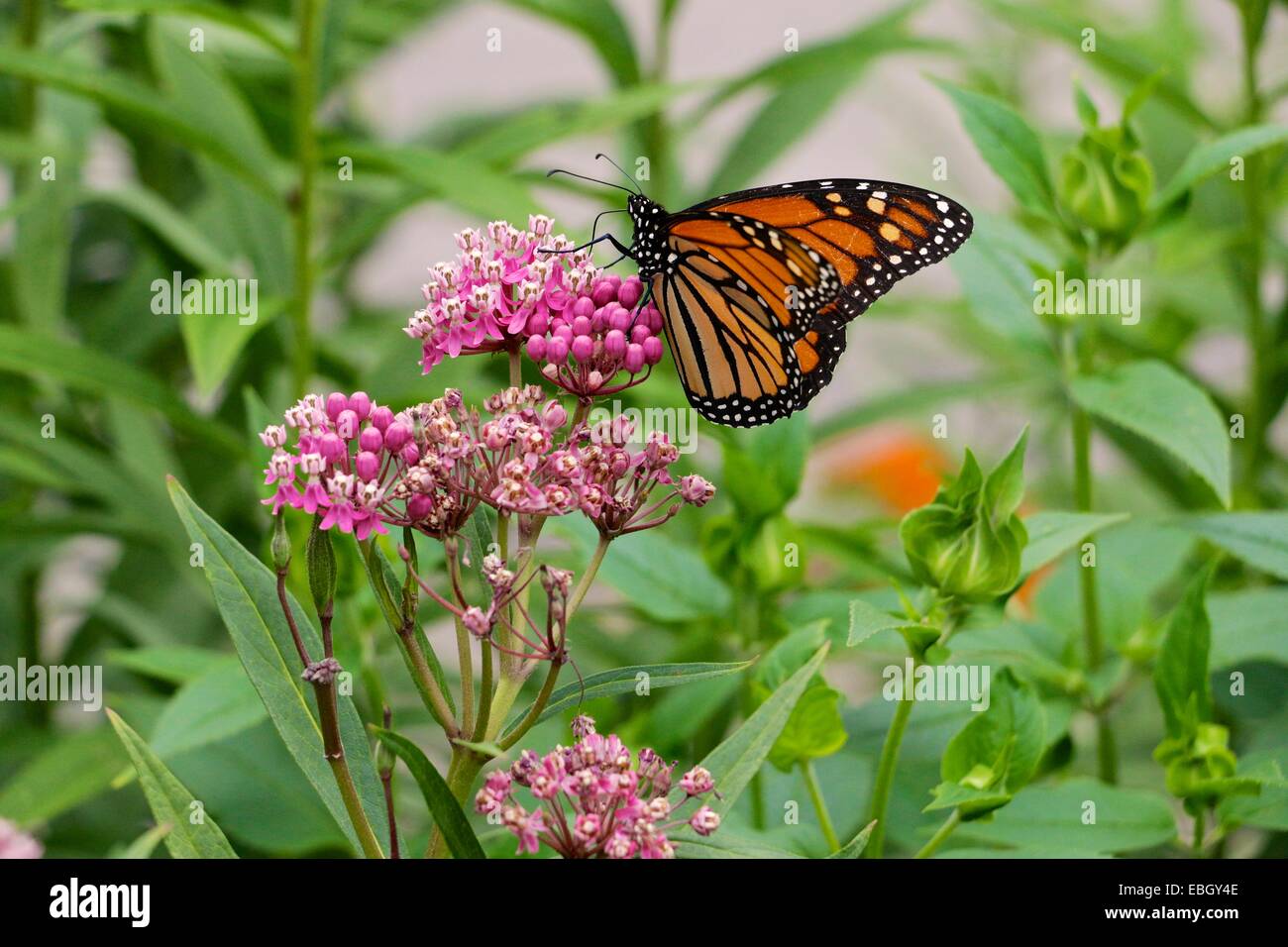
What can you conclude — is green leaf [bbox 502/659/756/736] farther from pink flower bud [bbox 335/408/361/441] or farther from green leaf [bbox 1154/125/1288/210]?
green leaf [bbox 1154/125/1288/210]

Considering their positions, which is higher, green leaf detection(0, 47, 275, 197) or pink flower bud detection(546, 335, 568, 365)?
green leaf detection(0, 47, 275, 197)

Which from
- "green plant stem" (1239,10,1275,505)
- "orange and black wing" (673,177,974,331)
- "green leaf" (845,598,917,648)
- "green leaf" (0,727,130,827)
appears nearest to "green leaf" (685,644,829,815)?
"green leaf" (845,598,917,648)

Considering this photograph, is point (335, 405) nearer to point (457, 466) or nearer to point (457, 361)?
point (457, 466)

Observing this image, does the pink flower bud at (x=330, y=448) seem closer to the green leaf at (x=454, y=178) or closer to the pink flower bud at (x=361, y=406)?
the pink flower bud at (x=361, y=406)

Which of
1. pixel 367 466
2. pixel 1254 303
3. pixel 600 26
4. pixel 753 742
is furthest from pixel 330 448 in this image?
pixel 1254 303

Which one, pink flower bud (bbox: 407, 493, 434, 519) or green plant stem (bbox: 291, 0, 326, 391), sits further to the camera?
green plant stem (bbox: 291, 0, 326, 391)

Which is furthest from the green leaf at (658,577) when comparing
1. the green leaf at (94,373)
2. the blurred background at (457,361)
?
the green leaf at (94,373)
